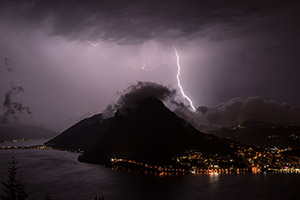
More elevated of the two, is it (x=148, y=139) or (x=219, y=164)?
(x=148, y=139)

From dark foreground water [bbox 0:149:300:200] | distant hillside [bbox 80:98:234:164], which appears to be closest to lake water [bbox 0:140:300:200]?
dark foreground water [bbox 0:149:300:200]

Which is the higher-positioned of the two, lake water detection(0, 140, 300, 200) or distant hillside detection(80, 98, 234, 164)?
distant hillside detection(80, 98, 234, 164)

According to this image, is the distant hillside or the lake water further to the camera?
the distant hillside

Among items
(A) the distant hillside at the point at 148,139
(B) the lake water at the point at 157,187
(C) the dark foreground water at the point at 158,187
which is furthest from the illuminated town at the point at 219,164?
(B) the lake water at the point at 157,187

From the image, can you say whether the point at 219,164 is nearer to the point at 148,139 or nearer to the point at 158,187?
the point at 148,139

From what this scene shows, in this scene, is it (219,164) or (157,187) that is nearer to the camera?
(157,187)

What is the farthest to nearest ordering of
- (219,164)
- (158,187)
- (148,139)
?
(148,139), (219,164), (158,187)

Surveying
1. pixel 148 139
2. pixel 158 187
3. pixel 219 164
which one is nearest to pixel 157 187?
pixel 158 187

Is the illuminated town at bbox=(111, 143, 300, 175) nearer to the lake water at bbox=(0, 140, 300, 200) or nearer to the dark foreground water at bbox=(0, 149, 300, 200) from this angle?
the dark foreground water at bbox=(0, 149, 300, 200)
